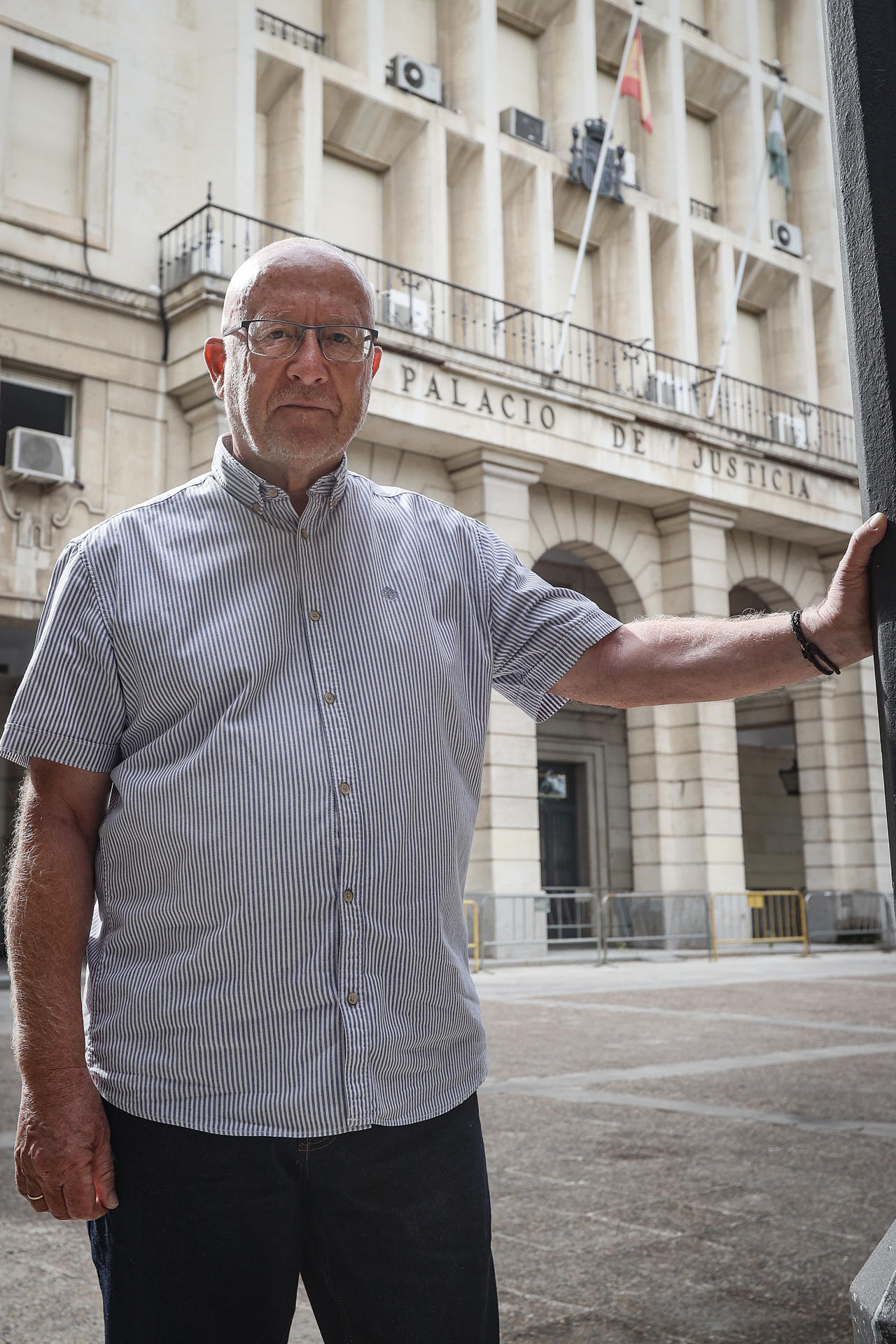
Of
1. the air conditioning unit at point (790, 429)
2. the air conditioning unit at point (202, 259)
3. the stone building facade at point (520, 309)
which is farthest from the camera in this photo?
the air conditioning unit at point (790, 429)

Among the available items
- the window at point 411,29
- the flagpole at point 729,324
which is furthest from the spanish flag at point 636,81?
the window at point 411,29

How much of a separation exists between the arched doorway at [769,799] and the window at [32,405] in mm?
15799

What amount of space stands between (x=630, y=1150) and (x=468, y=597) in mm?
3642

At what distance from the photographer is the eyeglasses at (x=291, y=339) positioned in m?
2.16

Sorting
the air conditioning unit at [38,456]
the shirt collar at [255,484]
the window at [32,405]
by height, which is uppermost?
the window at [32,405]

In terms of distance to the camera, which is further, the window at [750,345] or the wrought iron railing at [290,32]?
the window at [750,345]

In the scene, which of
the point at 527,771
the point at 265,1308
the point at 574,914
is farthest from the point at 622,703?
Answer: the point at 574,914

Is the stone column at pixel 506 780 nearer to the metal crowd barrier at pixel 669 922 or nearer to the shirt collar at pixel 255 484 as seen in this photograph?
the metal crowd barrier at pixel 669 922

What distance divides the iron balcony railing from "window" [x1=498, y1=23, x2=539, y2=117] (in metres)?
4.03

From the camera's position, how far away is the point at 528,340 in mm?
20375

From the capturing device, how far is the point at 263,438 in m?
2.15

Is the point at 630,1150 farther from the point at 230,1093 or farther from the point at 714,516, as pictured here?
the point at 714,516

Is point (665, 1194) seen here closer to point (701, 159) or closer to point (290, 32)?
point (290, 32)

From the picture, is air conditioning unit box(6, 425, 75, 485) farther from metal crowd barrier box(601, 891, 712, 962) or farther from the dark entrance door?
the dark entrance door
